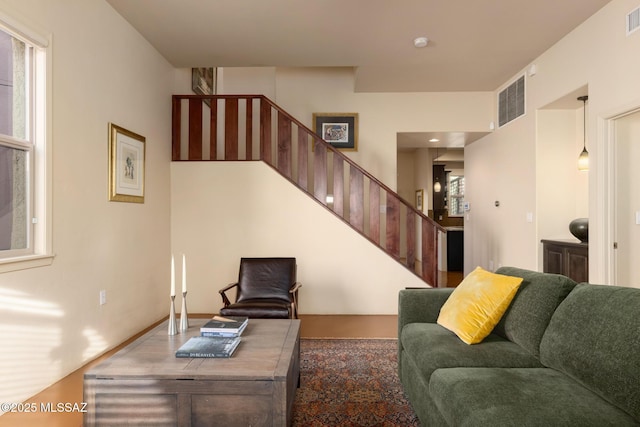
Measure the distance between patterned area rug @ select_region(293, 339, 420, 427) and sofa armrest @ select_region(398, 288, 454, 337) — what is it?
46cm

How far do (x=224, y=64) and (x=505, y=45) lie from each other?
3.37 metres

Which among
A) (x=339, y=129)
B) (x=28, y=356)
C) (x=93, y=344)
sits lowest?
(x=93, y=344)

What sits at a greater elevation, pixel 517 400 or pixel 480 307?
pixel 480 307

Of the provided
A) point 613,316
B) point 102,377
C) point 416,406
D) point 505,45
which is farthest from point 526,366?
point 505,45

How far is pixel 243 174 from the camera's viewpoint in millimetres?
4664

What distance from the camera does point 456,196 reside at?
35.5 feet

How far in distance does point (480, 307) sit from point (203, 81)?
18.1ft

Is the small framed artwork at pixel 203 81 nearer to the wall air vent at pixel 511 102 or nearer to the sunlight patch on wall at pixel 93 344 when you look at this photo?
the sunlight patch on wall at pixel 93 344

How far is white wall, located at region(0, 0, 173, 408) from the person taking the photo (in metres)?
2.42

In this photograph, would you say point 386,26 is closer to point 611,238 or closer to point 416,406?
point 611,238

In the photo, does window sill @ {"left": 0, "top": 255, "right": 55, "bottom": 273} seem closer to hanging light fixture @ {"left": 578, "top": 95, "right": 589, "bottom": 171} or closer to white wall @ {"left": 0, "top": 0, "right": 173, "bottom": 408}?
white wall @ {"left": 0, "top": 0, "right": 173, "bottom": 408}

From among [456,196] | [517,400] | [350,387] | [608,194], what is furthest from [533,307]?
[456,196]

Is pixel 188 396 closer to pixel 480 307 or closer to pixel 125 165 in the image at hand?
pixel 480 307

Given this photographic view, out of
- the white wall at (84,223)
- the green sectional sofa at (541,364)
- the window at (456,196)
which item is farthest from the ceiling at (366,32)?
the window at (456,196)
